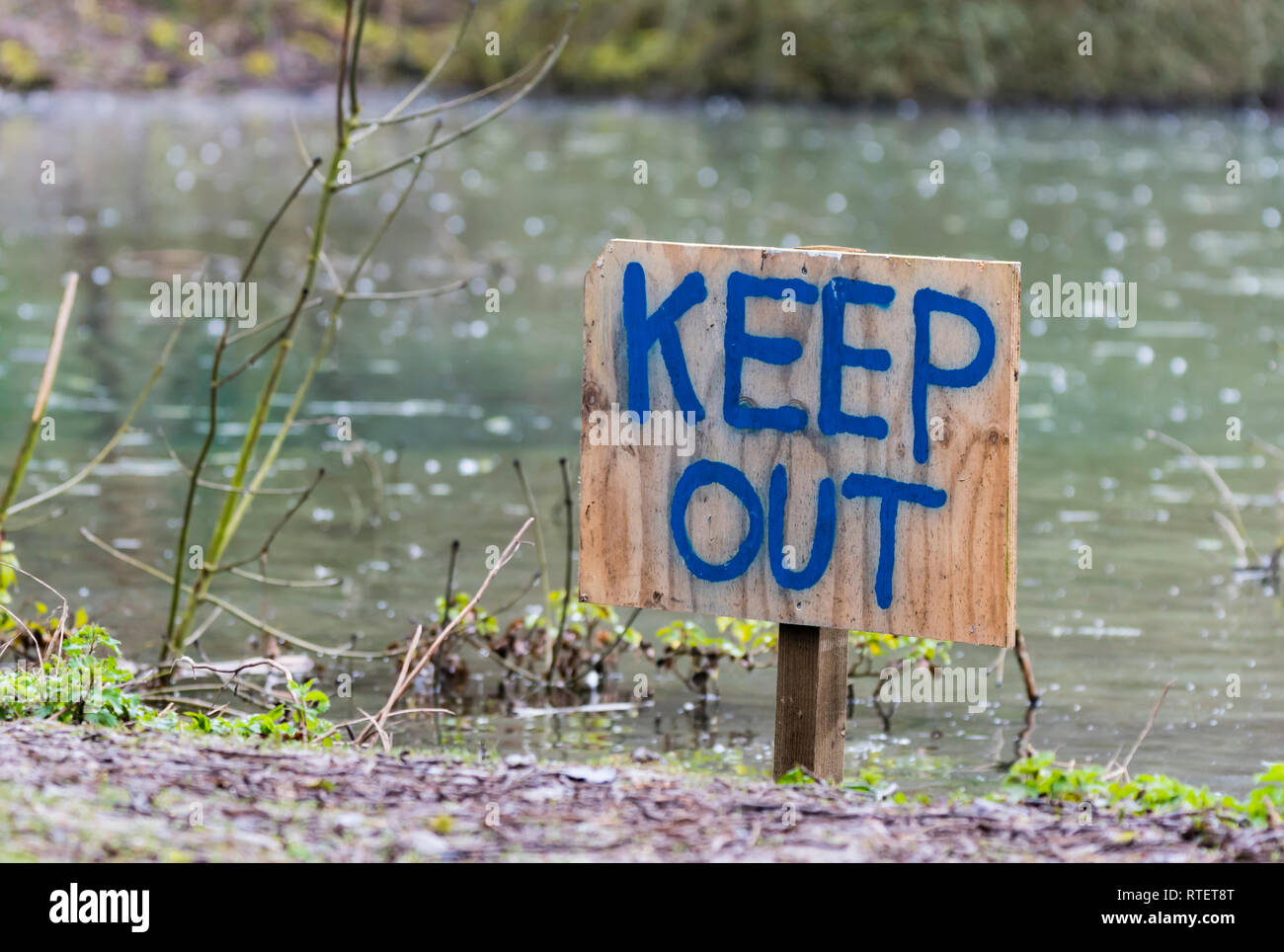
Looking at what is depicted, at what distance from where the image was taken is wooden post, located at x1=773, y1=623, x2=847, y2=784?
200 inches

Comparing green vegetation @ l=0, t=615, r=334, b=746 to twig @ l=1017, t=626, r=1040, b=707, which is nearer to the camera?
green vegetation @ l=0, t=615, r=334, b=746

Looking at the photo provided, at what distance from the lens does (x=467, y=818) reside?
4.30 m

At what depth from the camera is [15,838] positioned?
3855 millimetres

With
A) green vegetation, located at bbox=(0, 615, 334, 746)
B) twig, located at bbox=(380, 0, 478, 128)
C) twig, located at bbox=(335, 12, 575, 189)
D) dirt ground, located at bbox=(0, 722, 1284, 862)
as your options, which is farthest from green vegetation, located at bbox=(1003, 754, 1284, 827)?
twig, located at bbox=(380, 0, 478, 128)

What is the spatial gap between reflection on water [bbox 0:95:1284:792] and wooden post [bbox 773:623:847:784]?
971 mm

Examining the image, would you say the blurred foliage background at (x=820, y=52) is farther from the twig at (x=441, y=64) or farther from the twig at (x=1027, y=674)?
the twig at (x=1027, y=674)

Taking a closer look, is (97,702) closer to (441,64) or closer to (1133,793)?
(441,64)

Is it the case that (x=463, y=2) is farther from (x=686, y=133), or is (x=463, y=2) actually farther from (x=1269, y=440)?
(x=1269, y=440)

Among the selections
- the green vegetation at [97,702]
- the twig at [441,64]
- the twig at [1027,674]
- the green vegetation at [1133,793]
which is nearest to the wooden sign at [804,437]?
the green vegetation at [1133,793]

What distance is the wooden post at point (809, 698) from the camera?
200 inches

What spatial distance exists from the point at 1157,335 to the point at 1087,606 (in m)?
8.88

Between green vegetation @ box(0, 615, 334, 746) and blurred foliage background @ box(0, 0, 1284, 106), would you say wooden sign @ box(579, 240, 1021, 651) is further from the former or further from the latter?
blurred foliage background @ box(0, 0, 1284, 106)
